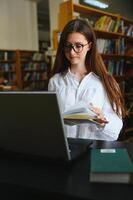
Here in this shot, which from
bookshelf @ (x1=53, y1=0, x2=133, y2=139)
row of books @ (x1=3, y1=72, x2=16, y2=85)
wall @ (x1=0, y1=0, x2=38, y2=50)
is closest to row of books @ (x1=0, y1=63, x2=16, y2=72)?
row of books @ (x1=3, y1=72, x2=16, y2=85)

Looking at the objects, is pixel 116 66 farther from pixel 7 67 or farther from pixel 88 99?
pixel 7 67

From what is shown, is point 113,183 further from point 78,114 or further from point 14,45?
point 14,45

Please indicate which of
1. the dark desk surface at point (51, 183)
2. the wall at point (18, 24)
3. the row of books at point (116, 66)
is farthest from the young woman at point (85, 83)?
the wall at point (18, 24)

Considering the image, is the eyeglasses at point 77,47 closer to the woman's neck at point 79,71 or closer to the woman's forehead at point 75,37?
the woman's forehead at point 75,37

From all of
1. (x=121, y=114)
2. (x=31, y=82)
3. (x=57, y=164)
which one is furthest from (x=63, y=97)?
(x=31, y=82)

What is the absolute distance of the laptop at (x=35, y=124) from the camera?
825mm

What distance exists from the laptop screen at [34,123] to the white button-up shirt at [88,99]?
0.46 meters

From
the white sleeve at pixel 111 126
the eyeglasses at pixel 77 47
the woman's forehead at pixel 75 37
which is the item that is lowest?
the white sleeve at pixel 111 126

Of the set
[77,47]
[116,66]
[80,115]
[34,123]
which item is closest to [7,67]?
[116,66]

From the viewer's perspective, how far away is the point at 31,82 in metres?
8.01

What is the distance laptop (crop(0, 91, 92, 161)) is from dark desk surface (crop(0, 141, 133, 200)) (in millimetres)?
38

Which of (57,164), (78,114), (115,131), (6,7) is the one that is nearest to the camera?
(57,164)

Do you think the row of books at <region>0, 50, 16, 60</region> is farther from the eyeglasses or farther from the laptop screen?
the laptop screen

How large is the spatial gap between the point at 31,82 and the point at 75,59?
21.6 ft
